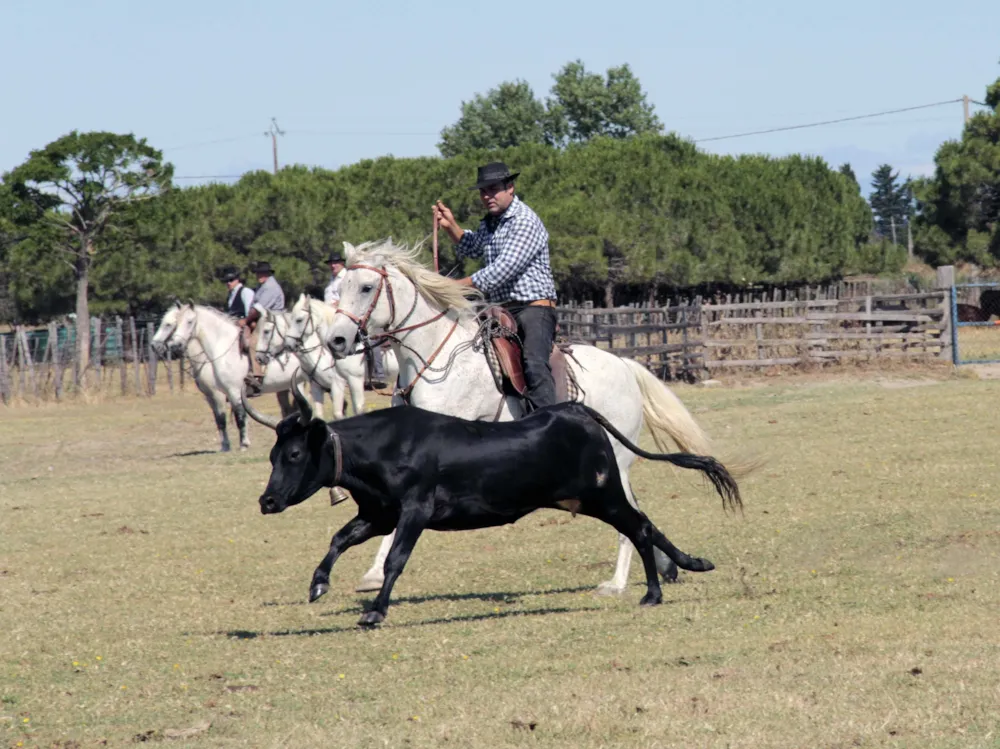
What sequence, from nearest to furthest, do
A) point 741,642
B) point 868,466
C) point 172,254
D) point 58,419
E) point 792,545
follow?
point 741,642 → point 792,545 → point 868,466 → point 58,419 → point 172,254

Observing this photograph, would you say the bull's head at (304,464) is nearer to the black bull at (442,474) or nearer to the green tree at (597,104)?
the black bull at (442,474)

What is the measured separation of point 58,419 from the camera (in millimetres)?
28594

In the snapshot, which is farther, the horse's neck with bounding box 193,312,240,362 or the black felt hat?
the horse's neck with bounding box 193,312,240,362

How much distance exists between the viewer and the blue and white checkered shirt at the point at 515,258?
987 centimetres

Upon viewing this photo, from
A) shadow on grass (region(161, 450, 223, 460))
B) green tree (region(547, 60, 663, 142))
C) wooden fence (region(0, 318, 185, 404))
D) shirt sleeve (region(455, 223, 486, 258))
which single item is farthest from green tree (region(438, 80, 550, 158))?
shirt sleeve (region(455, 223, 486, 258))

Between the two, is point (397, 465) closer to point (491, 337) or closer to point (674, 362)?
point (491, 337)

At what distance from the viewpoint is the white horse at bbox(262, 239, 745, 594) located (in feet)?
31.9

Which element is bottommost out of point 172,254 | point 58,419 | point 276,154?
point 58,419

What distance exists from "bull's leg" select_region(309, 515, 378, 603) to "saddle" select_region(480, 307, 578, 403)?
5.69 ft

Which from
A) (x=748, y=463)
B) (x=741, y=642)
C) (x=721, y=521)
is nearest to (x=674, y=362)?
(x=721, y=521)

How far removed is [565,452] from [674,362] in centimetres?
2456

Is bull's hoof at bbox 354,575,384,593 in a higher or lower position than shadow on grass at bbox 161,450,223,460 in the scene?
higher

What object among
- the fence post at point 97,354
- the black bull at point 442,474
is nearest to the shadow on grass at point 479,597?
the black bull at point 442,474

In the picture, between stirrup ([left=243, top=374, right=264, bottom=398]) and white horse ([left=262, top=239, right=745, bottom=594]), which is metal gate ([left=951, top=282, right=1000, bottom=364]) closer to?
stirrup ([left=243, top=374, right=264, bottom=398])
